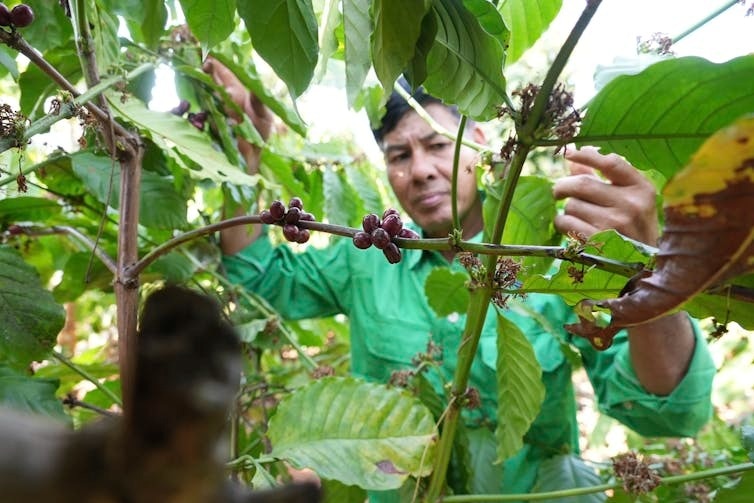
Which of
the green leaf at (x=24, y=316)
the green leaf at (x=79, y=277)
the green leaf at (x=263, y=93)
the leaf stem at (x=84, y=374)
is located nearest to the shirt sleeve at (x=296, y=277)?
the green leaf at (x=79, y=277)

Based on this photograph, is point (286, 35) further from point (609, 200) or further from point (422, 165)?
point (422, 165)

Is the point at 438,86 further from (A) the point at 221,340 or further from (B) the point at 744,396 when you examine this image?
(B) the point at 744,396

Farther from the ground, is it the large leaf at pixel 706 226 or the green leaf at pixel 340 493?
the large leaf at pixel 706 226

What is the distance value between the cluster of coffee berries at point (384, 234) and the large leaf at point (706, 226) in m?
0.21

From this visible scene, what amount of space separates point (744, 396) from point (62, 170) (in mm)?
3155

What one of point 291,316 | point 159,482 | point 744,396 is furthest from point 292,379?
point 744,396

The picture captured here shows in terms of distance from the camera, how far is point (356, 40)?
0.68 m

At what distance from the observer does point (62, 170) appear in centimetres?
119

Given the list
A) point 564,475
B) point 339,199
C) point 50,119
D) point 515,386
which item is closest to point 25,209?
point 50,119

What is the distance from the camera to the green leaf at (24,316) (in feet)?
2.62

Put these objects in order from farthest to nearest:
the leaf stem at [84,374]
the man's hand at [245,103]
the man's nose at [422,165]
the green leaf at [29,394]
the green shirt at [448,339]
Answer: the man's nose at [422,165] < the man's hand at [245,103] < the green shirt at [448,339] < the leaf stem at [84,374] < the green leaf at [29,394]

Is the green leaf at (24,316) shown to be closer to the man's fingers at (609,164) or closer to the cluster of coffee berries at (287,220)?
the cluster of coffee berries at (287,220)

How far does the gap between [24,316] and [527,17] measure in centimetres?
75

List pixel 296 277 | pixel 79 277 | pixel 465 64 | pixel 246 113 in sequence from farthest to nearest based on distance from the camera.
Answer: pixel 296 277, pixel 246 113, pixel 79 277, pixel 465 64
